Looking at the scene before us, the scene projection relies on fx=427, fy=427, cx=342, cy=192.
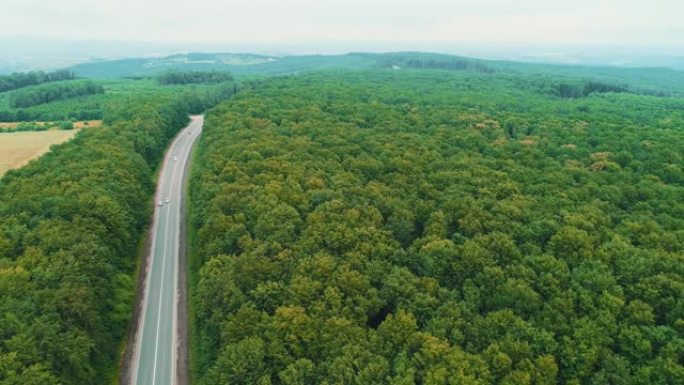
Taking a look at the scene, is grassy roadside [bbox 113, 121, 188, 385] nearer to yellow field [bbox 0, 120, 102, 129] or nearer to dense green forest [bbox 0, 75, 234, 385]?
dense green forest [bbox 0, 75, 234, 385]

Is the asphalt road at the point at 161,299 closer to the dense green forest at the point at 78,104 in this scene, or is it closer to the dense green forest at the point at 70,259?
the dense green forest at the point at 70,259

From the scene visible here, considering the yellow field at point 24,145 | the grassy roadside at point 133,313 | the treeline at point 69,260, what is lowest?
the grassy roadside at point 133,313

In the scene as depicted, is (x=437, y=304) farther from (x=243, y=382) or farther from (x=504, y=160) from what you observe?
(x=504, y=160)

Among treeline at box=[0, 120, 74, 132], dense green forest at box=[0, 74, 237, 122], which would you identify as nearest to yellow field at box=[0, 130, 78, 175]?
treeline at box=[0, 120, 74, 132]

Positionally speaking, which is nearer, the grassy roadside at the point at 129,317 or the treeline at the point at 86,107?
the grassy roadside at the point at 129,317

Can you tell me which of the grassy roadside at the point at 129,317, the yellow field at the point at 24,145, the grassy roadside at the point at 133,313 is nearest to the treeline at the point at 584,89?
the grassy roadside at the point at 133,313

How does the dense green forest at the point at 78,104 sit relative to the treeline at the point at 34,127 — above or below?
above
